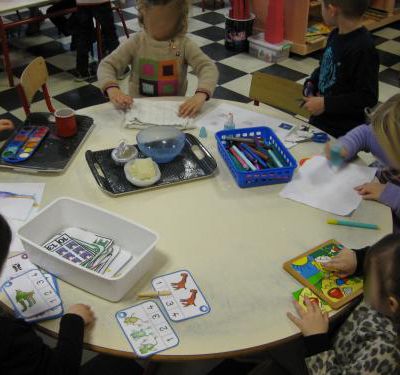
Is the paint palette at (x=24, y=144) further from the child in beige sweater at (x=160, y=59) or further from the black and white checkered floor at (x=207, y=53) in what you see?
the black and white checkered floor at (x=207, y=53)

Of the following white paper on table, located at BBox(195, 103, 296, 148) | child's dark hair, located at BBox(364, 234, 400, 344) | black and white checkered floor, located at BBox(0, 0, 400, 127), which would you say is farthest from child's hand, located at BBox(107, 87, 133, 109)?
black and white checkered floor, located at BBox(0, 0, 400, 127)

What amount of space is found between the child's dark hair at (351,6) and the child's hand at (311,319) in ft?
3.98

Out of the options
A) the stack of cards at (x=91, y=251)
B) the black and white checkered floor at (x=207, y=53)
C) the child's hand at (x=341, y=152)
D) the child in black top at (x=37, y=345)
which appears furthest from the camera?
the black and white checkered floor at (x=207, y=53)

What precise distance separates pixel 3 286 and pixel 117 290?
0.25 metres

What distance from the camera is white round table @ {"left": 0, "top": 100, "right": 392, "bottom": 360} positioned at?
0.87 meters

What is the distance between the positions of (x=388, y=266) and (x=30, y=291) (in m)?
0.72

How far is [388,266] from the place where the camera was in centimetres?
85

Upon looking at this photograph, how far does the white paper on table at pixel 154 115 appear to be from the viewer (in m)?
1.50

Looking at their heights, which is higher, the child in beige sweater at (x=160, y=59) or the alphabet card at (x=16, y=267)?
the child in beige sweater at (x=160, y=59)

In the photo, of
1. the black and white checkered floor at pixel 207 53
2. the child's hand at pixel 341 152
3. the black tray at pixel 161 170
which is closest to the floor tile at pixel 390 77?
the black and white checkered floor at pixel 207 53

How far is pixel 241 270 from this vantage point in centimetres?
100

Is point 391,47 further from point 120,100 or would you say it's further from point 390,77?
point 120,100

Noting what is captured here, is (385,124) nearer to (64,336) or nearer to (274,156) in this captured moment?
(274,156)

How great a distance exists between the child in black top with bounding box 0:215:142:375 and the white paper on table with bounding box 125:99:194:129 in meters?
0.74
